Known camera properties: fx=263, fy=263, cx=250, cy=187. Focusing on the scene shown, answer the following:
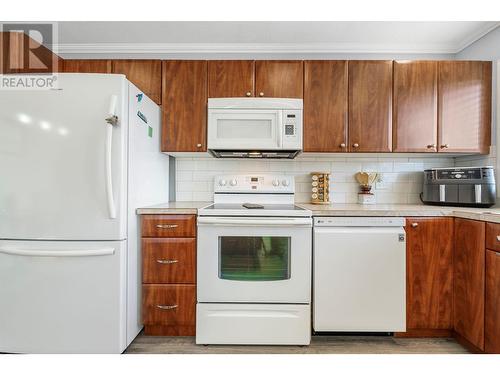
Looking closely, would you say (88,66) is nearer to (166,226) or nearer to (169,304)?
(166,226)

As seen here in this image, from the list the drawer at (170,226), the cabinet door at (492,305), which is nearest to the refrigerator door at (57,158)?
the drawer at (170,226)

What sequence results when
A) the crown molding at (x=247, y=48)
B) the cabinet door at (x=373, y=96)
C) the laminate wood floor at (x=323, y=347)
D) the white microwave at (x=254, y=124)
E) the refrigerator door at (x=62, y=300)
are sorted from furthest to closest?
the crown molding at (x=247, y=48)
the cabinet door at (x=373, y=96)
the white microwave at (x=254, y=124)
the laminate wood floor at (x=323, y=347)
the refrigerator door at (x=62, y=300)

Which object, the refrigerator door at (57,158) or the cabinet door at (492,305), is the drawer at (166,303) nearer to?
the refrigerator door at (57,158)

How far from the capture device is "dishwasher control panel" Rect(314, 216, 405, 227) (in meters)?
1.79

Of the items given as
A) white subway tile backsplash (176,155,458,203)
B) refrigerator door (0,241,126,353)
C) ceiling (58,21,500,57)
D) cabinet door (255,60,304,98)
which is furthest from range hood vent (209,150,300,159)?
refrigerator door (0,241,126,353)

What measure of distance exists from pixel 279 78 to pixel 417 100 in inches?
45.1

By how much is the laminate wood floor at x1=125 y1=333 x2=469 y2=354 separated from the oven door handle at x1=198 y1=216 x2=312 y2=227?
0.82 m

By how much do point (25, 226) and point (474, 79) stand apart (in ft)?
11.2

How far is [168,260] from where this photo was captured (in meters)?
1.81

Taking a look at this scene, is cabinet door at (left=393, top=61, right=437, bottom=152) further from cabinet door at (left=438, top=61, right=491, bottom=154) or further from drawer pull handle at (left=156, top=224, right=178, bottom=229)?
drawer pull handle at (left=156, top=224, right=178, bottom=229)

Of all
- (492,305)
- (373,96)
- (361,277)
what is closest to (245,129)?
(373,96)

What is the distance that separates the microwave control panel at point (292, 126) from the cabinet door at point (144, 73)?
107cm

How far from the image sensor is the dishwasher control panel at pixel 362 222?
1.79 metres

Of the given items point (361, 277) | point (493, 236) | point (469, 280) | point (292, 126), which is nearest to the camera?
point (493, 236)
